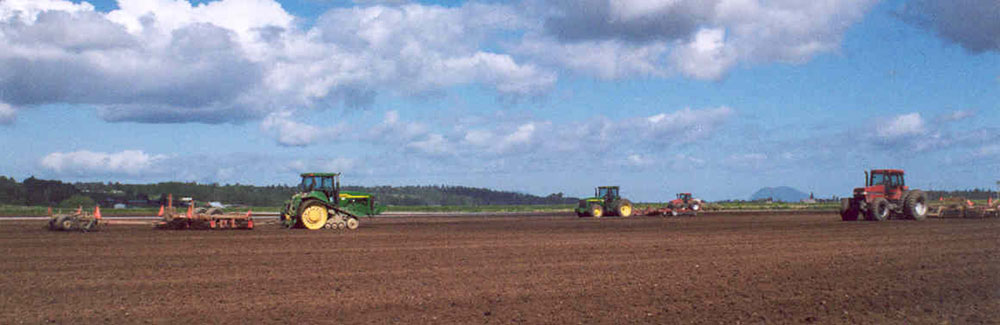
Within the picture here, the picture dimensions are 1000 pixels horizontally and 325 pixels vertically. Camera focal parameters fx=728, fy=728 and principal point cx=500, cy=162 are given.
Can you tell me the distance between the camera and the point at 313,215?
971 inches

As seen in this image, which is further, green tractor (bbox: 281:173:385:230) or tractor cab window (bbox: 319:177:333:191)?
tractor cab window (bbox: 319:177:333:191)

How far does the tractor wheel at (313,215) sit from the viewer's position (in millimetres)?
24484

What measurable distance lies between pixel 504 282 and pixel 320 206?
15.3 meters

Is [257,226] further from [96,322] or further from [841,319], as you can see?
[841,319]

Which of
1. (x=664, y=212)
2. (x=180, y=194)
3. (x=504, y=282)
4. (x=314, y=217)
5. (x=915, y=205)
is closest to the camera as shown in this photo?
(x=504, y=282)

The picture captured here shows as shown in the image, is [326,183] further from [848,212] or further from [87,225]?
[848,212]

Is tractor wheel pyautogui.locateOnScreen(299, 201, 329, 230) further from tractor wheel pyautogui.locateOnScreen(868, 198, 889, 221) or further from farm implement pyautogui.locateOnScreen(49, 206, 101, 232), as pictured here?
tractor wheel pyautogui.locateOnScreen(868, 198, 889, 221)

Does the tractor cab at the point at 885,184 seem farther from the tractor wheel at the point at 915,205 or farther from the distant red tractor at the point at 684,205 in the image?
the distant red tractor at the point at 684,205

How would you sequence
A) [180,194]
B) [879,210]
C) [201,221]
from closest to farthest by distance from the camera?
[201,221], [879,210], [180,194]

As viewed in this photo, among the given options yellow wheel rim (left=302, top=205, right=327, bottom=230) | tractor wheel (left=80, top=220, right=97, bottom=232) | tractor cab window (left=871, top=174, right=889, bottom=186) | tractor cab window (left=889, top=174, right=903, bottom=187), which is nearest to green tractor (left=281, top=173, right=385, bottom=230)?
yellow wheel rim (left=302, top=205, right=327, bottom=230)

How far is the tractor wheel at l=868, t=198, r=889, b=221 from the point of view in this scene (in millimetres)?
29250

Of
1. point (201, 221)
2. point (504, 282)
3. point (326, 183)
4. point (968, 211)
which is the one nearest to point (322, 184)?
point (326, 183)

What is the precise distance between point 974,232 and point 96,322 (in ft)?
76.7

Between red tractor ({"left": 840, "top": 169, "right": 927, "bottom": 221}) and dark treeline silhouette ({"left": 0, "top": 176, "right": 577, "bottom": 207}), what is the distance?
29.8m
